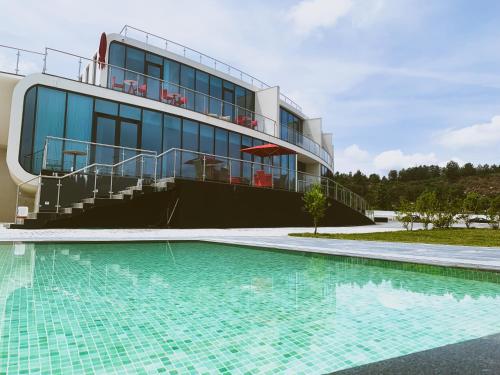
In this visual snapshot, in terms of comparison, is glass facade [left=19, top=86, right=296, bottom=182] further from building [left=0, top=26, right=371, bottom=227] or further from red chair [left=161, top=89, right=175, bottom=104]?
red chair [left=161, top=89, right=175, bottom=104]

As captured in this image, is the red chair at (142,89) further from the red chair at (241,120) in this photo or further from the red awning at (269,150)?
the red chair at (241,120)

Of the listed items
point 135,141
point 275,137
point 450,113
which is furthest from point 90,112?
point 450,113

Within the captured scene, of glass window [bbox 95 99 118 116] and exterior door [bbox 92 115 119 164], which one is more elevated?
glass window [bbox 95 99 118 116]

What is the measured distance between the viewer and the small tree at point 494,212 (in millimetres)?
18984

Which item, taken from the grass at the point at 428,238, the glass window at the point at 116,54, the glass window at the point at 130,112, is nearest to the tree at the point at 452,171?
the grass at the point at 428,238

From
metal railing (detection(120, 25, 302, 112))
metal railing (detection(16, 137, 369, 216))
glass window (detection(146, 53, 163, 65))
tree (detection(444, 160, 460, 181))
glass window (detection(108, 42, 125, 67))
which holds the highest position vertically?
tree (detection(444, 160, 460, 181))

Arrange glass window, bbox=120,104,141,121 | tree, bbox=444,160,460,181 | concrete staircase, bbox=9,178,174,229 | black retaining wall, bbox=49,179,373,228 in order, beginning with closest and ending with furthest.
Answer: concrete staircase, bbox=9,178,174,229 → black retaining wall, bbox=49,179,373,228 → glass window, bbox=120,104,141,121 → tree, bbox=444,160,460,181

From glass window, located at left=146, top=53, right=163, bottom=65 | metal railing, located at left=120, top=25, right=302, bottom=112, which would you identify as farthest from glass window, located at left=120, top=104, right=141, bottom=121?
metal railing, located at left=120, top=25, right=302, bottom=112

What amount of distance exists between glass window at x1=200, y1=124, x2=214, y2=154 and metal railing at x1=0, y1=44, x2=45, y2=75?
7.75 m

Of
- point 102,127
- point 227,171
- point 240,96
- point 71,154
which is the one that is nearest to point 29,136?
point 71,154

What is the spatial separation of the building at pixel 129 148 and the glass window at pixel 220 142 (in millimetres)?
81

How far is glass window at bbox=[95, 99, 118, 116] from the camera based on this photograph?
1502 centimetres

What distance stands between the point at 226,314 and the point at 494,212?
20.7m

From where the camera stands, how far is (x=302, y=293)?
4113 millimetres
